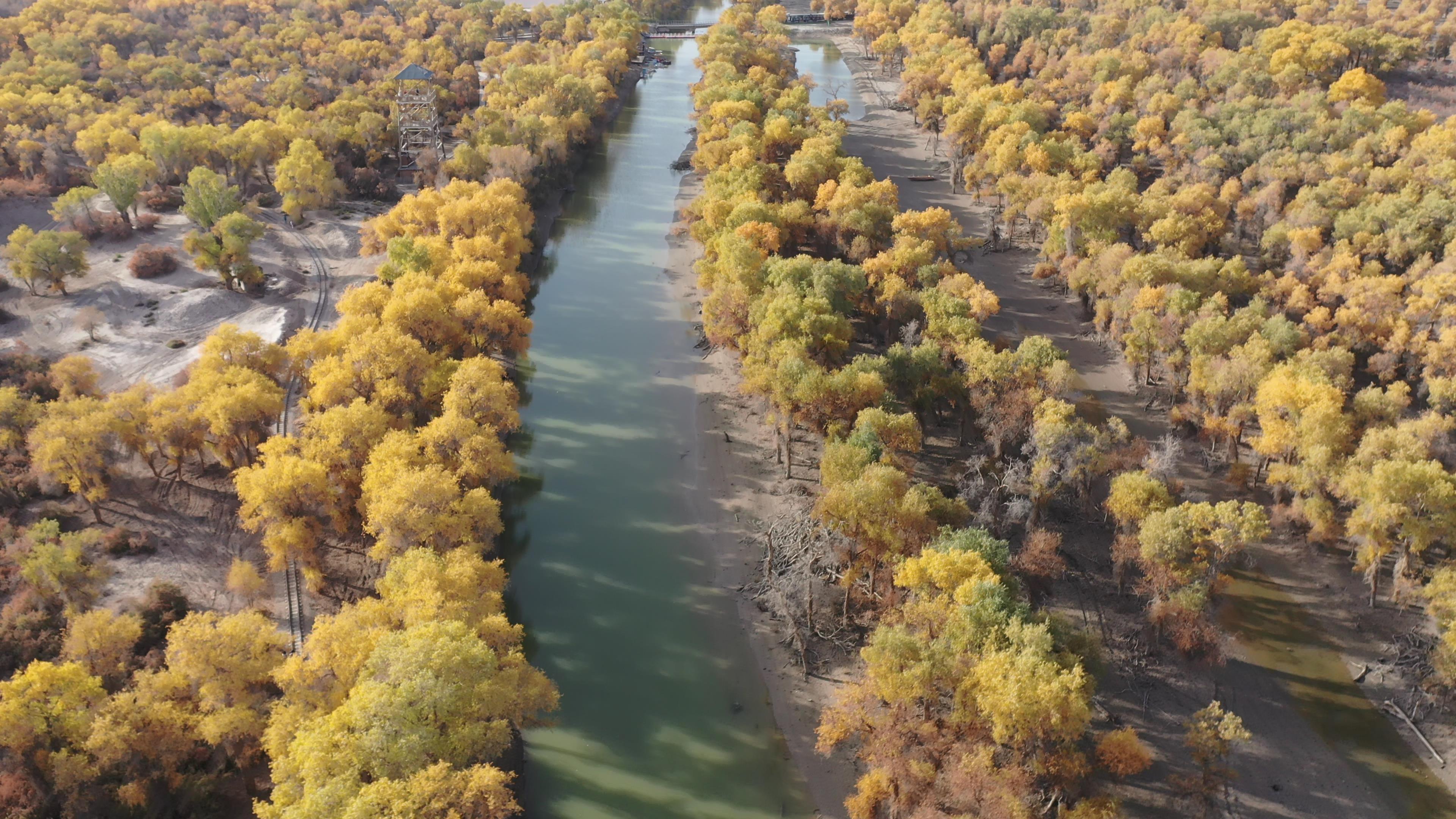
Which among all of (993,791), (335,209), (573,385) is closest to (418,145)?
(335,209)

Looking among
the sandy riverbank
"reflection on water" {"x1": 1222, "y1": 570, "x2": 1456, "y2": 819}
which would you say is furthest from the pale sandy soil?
"reflection on water" {"x1": 1222, "y1": 570, "x2": 1456, "y2": 819}

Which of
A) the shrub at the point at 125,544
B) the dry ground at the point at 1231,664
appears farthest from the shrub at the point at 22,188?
the dry ground at the point at 1231,664

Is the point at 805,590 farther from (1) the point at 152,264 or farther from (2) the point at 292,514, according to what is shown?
(1) the point at 152,264

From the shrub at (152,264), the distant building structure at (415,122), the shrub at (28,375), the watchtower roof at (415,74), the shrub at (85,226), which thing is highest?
the watchtower roof at (415,74)

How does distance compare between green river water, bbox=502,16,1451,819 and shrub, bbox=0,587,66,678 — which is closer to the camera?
green river water, bbox=502,16,1451,819

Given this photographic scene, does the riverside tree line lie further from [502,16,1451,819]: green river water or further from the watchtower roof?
the watchtower roof

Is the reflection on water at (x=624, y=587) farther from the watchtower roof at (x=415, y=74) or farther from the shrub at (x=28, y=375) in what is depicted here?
the watchtower roof at (x=415, y=74)

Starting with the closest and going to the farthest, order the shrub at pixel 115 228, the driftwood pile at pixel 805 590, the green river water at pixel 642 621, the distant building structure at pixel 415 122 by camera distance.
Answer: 1. the green river water at pixel 642 621
2. the driftwood pile at pixel 805 590
3. the shrub at pixel 115 228
4. the distant building structure at pixel 415 122
